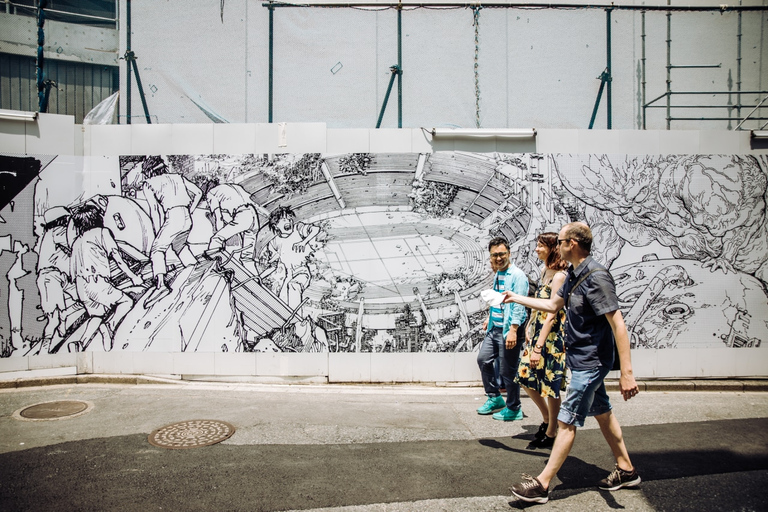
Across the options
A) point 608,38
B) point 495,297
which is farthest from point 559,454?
point 608,38

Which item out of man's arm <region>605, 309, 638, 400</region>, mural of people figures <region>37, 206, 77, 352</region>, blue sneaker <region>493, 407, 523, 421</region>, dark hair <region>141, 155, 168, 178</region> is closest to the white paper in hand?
man's arm <region>605, 309, 638, 400</region>

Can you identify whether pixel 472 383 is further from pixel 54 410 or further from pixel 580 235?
pixel 54 410

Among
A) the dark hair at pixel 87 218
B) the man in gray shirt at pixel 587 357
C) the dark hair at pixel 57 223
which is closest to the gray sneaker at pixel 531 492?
the man in gray shirt at pixel 587 357

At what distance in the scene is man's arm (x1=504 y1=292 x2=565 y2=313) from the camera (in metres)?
4.11

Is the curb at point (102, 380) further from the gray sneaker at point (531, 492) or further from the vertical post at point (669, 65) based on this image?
the vertical post at point (669, 65)

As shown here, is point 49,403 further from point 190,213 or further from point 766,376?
point 766,376

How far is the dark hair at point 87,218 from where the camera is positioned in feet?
24.9

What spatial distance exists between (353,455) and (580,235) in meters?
2.66

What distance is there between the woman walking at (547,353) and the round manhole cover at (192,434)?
114 inches

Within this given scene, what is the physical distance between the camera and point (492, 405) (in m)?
6.01

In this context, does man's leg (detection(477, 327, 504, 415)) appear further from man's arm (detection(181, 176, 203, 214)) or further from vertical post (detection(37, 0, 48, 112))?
vertical post (detection(37, 0, 48, 112))

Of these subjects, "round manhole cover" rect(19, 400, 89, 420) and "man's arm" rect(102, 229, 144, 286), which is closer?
"round manhole cover" rect(19, 400, 89, 420)

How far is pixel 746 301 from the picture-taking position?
7.64 meters

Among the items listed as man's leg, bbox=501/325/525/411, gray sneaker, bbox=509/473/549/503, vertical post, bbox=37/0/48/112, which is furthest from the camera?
vertical post, bbox=37/0/48/112
